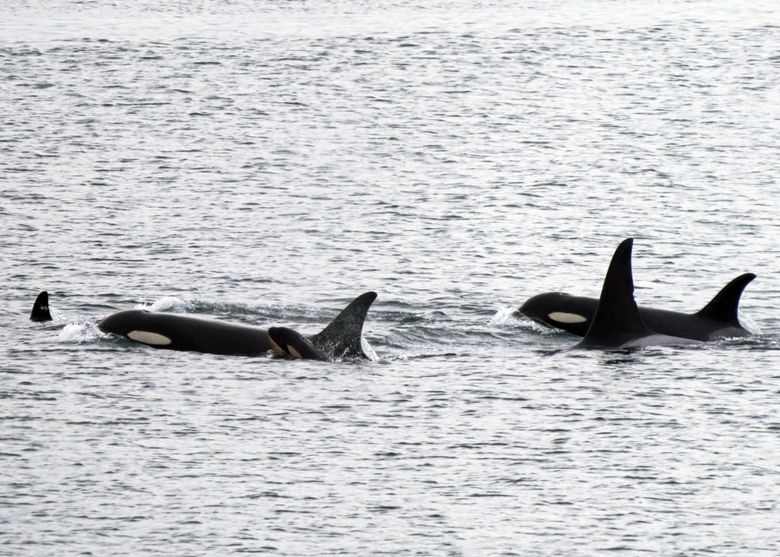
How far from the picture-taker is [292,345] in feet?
65.3

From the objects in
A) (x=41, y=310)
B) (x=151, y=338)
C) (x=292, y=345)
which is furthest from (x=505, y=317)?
(x=41, y=310)

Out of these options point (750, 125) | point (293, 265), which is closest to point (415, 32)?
point (750, 125)

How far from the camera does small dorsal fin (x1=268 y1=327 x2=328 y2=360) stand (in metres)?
19.8

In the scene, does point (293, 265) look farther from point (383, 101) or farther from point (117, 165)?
point (383, 101)

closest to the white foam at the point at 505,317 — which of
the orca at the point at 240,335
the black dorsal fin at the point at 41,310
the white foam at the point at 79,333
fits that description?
the orca at the point at 240,335

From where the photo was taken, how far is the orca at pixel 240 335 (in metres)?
19.8

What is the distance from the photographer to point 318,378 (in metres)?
19.2

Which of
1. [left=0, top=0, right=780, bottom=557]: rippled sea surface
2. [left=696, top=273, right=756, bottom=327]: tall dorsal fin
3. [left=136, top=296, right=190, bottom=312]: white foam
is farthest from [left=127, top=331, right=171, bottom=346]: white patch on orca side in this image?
[left=696, top=273, right=756, bottom=327]: tall dorsal fin

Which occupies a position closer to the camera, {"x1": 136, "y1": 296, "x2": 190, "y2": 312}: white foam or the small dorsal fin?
the small dorsal fin

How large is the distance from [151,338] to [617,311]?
5.45 metres

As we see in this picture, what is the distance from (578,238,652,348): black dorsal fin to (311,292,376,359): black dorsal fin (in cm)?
280

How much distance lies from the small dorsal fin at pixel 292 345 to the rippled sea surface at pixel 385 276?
245mm

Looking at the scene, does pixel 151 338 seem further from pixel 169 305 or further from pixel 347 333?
pixel 169 305

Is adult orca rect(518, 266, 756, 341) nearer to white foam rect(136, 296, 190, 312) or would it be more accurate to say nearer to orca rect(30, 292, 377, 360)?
orca rect(30, 292, 377, 360)
